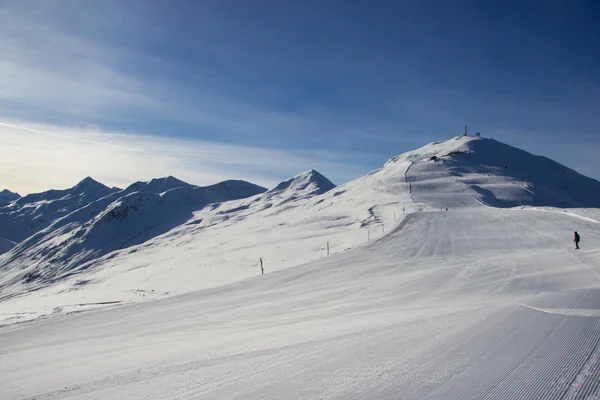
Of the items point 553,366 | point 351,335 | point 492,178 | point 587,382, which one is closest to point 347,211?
point 351,335

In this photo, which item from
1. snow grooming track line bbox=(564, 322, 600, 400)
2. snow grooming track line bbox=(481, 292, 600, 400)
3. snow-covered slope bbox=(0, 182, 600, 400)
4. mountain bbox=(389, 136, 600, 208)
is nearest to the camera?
snow grooming track line bbox=(564, 322, 600, 400)

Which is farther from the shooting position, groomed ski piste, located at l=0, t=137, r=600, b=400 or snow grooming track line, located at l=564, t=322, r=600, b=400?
groomed ski piste, located at l=0, t=137, r=600, b=400

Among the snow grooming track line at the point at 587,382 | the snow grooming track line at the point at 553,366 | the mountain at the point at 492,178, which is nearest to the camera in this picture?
the snow grooming track line at the point at 587,382

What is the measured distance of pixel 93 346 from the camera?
8.88 meters

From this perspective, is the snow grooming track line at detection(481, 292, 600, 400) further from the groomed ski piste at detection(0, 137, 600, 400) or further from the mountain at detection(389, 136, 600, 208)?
the mountain at detection(389, 136, 600, 208)

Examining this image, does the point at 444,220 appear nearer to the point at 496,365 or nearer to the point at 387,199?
the point at 387,199

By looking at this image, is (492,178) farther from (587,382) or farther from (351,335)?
(587,382)

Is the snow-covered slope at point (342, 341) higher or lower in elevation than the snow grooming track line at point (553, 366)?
lower

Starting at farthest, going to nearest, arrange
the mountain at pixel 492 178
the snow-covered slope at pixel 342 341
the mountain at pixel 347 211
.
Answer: the mountain at pixel 492 178
the mountain at pixel 347 211
the snow-covered slope at pixel 342 341

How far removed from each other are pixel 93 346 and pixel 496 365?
8.96m

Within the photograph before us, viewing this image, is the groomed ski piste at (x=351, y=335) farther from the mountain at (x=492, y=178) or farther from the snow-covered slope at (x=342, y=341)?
the mountain at (x=492, y=178)

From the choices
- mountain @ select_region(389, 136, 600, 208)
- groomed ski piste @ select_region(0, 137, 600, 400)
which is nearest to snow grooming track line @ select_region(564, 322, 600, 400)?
groomed ski piste @ select_region(0, 137, 600, 400)

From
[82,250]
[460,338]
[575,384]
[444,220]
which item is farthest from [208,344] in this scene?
[82,250]

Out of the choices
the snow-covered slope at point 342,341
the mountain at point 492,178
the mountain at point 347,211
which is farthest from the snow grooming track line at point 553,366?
the mountain at point 492,178
